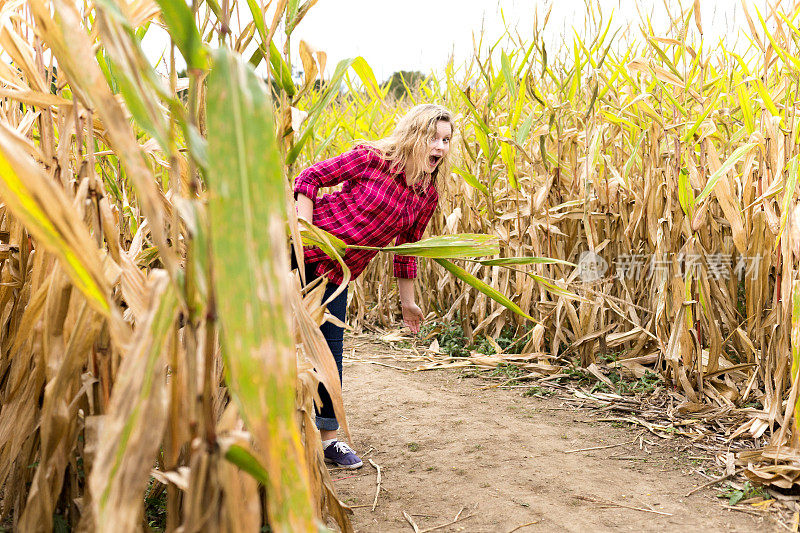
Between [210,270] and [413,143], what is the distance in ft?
4.78

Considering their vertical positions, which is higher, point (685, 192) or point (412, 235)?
point (685, 192)

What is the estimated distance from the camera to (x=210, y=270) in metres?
0.59

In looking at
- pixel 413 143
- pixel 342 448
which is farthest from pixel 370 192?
pixel 342 448

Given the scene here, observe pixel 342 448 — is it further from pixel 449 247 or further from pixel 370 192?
pixel 449 247

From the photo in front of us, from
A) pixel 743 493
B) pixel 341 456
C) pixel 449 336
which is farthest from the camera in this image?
pixel 449 336

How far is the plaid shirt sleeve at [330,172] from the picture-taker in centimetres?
188

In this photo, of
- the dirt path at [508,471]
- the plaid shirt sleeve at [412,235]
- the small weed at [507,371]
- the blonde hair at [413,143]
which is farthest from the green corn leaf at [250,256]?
the small weed at [507,371]

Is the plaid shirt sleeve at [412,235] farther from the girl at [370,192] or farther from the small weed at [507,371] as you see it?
the small weed at [507,371]

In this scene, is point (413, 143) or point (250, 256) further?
point (413, 143)

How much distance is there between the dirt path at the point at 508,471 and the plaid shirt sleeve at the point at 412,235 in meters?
0.53

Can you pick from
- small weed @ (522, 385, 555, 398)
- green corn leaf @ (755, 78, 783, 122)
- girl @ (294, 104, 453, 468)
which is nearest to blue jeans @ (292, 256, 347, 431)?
girl @ (294, 104, 453, 468)

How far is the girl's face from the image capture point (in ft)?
6.48

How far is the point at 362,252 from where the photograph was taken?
1977mm

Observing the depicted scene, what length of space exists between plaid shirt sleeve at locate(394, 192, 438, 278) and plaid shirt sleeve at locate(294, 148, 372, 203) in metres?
0.28
